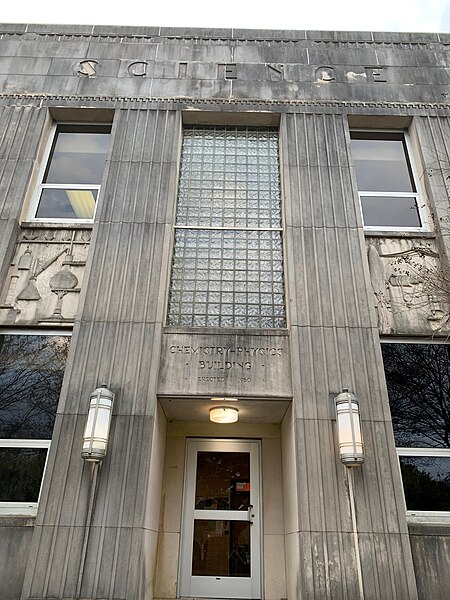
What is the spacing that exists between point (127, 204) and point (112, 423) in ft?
11.2

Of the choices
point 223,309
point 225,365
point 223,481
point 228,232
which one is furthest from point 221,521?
point 228,232

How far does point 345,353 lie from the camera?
19.3 ft

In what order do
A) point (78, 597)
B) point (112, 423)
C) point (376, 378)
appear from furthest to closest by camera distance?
point (376, 378), point (112, 423), point (78, 597)

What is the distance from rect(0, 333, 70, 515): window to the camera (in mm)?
5430

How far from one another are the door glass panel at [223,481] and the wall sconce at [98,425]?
6.15 ft

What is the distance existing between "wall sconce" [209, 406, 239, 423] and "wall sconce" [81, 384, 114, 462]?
142cm

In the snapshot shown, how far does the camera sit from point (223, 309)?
6.46 m

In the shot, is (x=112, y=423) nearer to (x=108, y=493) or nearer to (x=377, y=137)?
(x=108, y=493)

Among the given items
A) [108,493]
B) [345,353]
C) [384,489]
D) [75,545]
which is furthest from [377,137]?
[75,545]

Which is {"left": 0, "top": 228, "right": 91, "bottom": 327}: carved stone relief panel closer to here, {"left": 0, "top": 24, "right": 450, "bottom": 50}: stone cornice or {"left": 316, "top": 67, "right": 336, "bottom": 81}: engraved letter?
{"left": 0, "top": 24, "right": 450, "bottom": 50}: stone cornice

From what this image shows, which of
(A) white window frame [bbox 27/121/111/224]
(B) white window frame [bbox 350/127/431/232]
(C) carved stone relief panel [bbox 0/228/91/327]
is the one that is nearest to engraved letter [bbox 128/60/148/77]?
(A) white window frame [bbox 27/121/111/224]

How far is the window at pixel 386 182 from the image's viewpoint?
7242 millimetres

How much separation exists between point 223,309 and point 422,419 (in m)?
3.07

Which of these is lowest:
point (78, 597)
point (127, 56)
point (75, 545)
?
point (78, 597)
